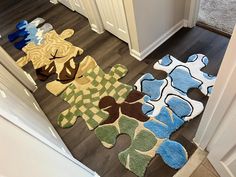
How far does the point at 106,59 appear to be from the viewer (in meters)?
2.03

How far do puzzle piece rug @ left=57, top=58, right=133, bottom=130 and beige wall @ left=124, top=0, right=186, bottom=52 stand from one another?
0.32 metres

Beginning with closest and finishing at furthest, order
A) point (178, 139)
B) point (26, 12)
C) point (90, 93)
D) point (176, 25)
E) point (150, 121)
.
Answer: point (178, 139)
point (150, 121)
point (90, 93)
point (176, 25)
point (26, 12)

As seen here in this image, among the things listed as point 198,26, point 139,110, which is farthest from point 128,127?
point 198,26

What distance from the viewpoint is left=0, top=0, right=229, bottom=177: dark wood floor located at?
4.65 feet

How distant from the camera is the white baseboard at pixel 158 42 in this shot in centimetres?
191

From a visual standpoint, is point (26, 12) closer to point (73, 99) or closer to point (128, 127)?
point (73, 99)

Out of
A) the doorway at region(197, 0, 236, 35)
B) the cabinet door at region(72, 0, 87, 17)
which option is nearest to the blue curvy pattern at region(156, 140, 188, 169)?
the doorway at region(197, 0, 236, 35)

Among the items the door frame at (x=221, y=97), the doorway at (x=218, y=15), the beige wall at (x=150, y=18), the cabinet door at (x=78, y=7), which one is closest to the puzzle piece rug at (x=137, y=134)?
the door frame at (x=221, y=97)

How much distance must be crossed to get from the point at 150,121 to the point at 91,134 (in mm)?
472

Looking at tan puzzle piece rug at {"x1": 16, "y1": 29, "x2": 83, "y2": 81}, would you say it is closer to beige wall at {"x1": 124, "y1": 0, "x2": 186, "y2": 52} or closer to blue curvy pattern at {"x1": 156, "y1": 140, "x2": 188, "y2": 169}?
beige wall at {"x1": 124, "y1": 0, "x2": 186, "y2": 52}

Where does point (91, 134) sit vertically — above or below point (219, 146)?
below

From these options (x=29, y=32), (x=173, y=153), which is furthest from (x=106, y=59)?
(x=29, y=32)

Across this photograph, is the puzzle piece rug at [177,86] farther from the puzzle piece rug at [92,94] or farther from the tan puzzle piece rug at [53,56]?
the tan puzzle piece rug at [53,56]

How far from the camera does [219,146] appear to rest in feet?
3.46
